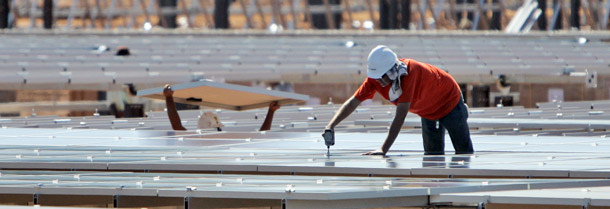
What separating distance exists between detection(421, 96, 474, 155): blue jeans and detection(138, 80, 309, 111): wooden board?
4925 mm

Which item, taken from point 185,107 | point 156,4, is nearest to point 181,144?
point 185,107

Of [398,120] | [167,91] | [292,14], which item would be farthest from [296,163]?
[292,14]

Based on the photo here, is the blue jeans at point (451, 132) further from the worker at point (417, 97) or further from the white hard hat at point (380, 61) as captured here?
the white hard hat at point (380, 61)

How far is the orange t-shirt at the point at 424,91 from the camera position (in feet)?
41.2

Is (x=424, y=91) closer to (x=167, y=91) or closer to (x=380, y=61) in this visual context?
(x=380, y=61)

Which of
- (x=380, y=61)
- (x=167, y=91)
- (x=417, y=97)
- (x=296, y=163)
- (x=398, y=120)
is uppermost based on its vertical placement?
(x=167, y=91)

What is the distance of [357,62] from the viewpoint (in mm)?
37438

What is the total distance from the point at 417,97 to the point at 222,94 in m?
6.64

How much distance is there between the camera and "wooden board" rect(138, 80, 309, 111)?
Result: 18109 millimetres

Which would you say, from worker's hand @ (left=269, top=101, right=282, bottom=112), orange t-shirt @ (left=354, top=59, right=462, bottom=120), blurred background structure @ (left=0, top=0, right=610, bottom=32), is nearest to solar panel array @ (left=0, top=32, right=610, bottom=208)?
worker's hand @ (left=269, top=101, right=282, bottom=112)

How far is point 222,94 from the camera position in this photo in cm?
1909

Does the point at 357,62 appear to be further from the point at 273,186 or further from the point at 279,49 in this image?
the point at 273,186

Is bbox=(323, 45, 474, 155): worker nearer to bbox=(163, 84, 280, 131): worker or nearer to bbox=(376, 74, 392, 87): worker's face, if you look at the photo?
bbox=(376, 74, 392, 87): worker's face

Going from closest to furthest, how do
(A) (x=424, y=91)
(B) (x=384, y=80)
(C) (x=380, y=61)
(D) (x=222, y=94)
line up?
1. (C) (x=380, y=61)
2. (B) (x=384, y=80)
3. (A) (x=424, y=91)
4. (D) (x=222, y=94)
